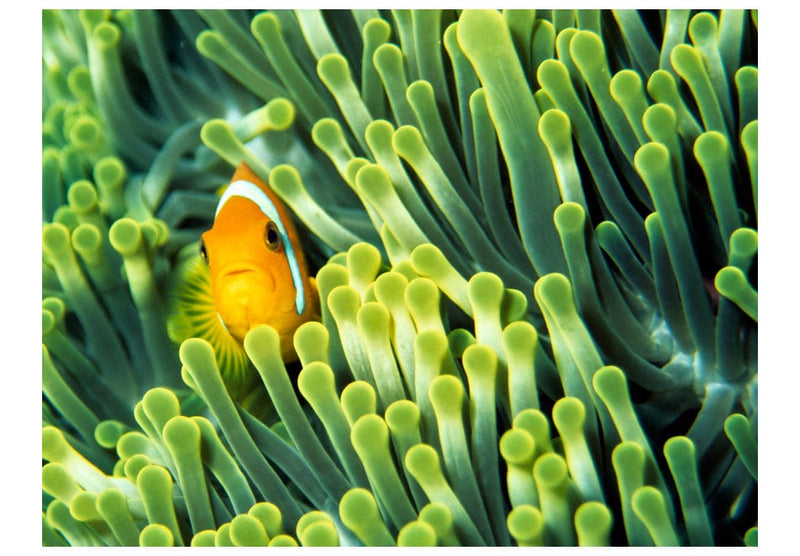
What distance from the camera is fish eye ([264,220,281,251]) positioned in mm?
874

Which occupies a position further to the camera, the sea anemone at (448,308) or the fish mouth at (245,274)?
the fish mouth at (245,274)

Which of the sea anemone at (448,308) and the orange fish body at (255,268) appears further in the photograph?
the orange fish body at (255,268)

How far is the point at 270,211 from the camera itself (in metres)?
0.94

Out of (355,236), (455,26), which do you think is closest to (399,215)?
(355,236)

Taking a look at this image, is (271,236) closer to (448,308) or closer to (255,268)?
(255,268)

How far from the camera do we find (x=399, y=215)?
85cm

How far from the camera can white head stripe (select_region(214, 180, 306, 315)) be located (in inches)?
36.0

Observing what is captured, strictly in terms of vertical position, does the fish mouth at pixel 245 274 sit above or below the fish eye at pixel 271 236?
below

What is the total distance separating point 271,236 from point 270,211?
0.07 meters

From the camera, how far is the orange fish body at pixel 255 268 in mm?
821

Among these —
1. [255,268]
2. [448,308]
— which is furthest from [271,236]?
[448,308]

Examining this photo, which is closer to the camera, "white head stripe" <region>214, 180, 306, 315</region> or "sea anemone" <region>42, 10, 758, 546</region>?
"sea anemone" <region>42, 10, 758, 546</region>

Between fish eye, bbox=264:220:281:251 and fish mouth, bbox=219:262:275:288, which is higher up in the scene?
fish eye, bbox=264:220:281:251

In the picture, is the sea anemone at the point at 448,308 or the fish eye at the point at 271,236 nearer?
the sea anemone at the point at 448,308
